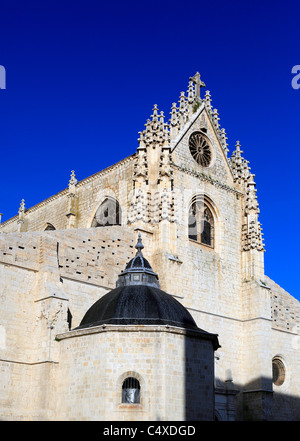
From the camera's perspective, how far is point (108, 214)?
30.9 meters

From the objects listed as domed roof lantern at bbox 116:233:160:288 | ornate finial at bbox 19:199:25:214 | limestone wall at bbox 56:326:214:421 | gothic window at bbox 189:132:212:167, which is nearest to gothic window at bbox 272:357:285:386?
gothic window at bbox 189:132:212:167

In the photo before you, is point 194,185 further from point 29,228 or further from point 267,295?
point 29,228

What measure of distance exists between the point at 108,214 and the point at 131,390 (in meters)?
13.6

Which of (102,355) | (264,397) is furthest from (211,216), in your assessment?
(102,355)

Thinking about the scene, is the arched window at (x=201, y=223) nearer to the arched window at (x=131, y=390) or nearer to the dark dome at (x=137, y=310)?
the dark dome at (x=137, y=310)

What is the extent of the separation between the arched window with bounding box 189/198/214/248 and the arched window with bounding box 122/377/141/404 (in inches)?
451

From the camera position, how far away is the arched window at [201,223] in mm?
29266

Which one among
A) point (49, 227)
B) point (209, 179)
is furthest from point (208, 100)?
point (49, 227)

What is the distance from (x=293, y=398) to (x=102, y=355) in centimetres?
1538

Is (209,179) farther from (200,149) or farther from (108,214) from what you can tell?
(108,214)

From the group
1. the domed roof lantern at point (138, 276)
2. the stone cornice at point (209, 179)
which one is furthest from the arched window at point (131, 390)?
the stone cornice at point (209, 179)

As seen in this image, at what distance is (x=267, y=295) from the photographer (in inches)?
1188
